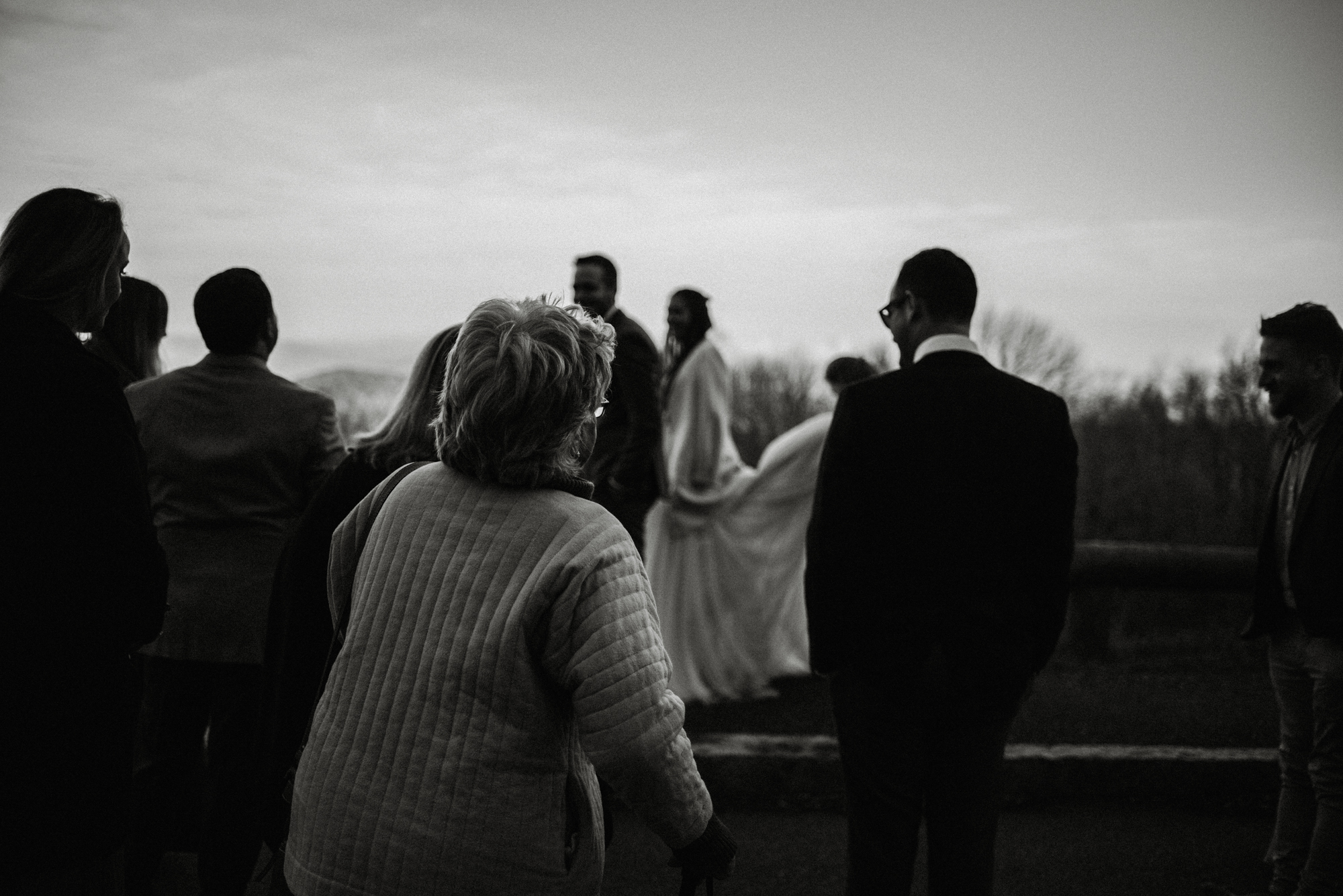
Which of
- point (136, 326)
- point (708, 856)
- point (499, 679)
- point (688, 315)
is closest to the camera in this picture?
point (499, 679)

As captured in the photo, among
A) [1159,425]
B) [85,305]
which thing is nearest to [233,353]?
[85,305]

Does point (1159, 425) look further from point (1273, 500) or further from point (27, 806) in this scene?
point (27, 806)

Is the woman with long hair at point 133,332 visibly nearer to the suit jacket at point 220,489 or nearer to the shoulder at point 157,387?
the shoulder at point 157,387

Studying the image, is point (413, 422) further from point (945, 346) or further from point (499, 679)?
point (945, 346)

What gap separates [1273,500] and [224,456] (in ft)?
12.4

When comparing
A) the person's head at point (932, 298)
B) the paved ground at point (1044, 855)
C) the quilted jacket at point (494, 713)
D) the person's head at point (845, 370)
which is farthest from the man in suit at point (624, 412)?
the quilted jacket at point (494, 713)

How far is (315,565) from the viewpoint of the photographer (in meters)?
2.87

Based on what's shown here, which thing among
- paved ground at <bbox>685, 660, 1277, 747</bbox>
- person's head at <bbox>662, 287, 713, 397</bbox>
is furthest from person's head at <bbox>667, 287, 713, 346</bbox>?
paved ground at <bbox>685, 660, 1277, 747</bbox>

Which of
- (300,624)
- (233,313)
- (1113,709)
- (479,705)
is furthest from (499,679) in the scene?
(1113,709)

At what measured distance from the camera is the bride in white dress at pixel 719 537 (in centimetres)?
693

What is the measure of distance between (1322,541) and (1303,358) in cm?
70

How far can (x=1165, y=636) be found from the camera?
8.78m

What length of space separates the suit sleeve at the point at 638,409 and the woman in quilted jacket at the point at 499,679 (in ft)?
9.90

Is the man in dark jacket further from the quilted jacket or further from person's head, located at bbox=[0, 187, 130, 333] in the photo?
person's head, located at bbox=[0, 187, 130, 333]
